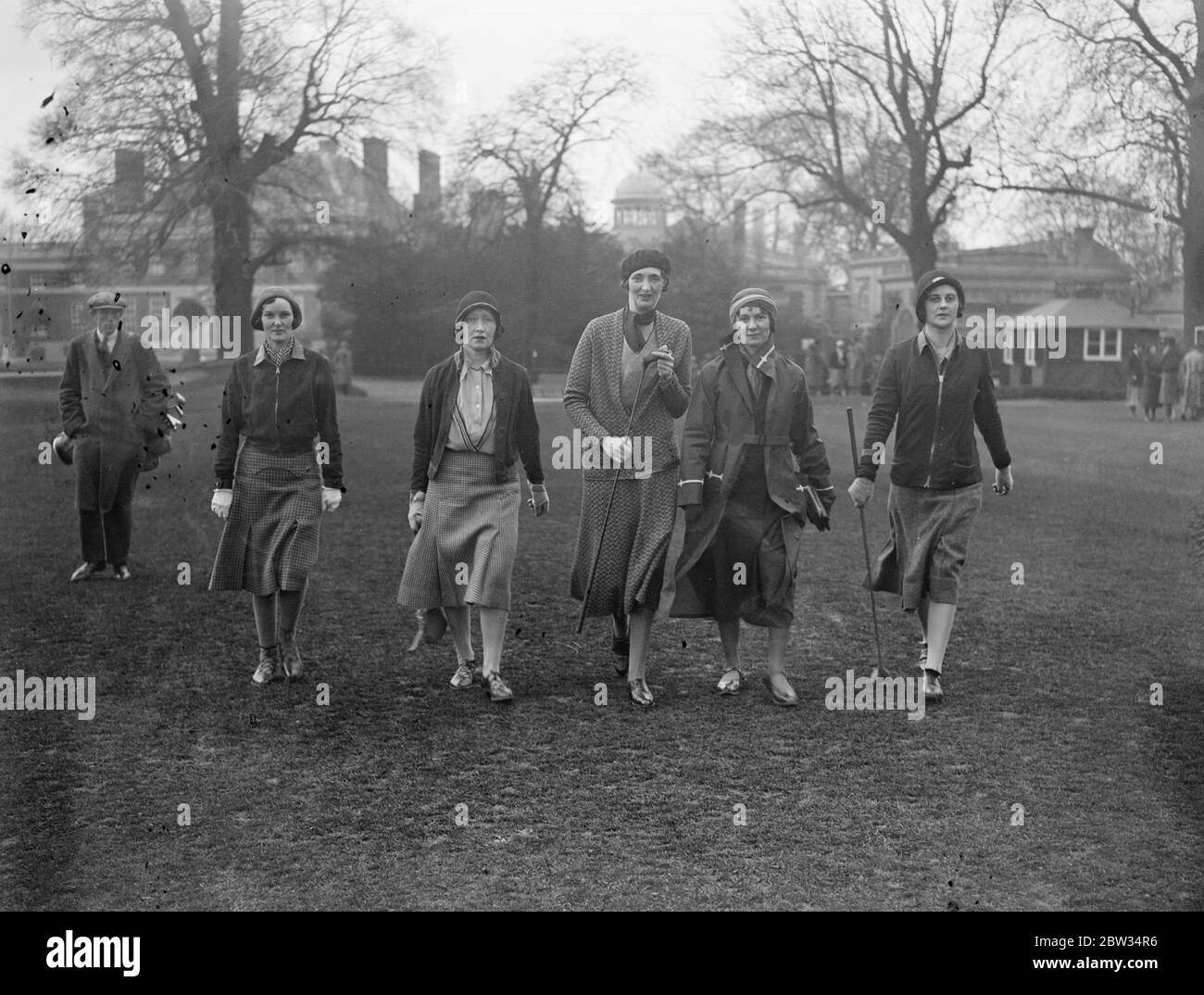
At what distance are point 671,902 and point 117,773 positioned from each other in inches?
96.3

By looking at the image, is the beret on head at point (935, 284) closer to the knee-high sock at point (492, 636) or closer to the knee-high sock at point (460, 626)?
the knee-high sock at point (492, 636)

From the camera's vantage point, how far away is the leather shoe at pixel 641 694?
6656mm

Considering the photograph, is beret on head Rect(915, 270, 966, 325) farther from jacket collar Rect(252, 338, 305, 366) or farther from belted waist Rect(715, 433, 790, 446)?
jacket collar Rect(252, 338, 305, 366)

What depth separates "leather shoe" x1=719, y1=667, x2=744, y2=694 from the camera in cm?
691

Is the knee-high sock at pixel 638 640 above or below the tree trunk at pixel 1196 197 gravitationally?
below

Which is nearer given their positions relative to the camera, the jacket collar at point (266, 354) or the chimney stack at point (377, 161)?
the jacket collar at point (266, 354)

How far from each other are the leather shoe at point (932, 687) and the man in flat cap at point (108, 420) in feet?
19.2

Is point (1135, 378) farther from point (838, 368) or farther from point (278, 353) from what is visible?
point (278, 353)

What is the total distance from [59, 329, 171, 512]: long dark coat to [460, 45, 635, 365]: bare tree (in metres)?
2.71

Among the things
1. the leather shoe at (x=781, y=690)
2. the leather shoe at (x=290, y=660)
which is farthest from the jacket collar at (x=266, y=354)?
the leather shoe at (x=781, y=690)

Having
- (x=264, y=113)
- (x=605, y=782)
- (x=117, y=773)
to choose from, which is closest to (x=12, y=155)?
(x=264, y=113)

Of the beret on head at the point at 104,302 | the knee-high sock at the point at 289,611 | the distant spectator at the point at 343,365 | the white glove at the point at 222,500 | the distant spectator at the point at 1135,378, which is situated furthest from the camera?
the distant spectator at the point at 1135,378

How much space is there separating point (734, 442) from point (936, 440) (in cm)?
95

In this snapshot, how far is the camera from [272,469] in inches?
277
